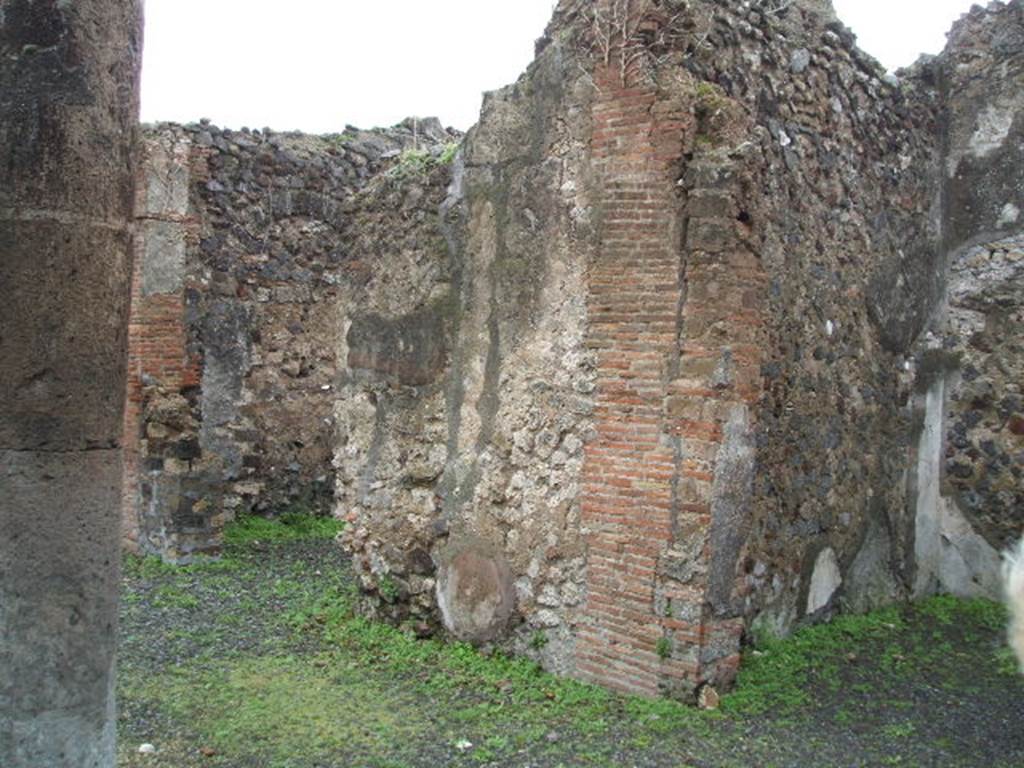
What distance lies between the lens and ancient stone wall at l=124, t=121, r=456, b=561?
9.18 meters

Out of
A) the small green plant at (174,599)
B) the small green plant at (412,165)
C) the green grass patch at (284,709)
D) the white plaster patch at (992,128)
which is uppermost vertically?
the white plaster patch at (992,128)

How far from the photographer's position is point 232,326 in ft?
32.8

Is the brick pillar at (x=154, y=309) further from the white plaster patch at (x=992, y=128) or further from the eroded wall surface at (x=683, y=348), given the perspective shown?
the white plaster patch at (x=992, y=128)

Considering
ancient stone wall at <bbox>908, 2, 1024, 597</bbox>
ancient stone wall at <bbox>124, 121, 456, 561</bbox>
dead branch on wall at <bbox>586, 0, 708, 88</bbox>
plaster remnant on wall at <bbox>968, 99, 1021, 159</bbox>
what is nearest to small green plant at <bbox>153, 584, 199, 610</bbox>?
ancient stone wall at <bbox>124, 121, 456, 561</bbox>

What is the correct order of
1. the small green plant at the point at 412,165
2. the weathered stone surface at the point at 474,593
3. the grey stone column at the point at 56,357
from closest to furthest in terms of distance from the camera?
the grey stone column at the point at 56,357 → the weathered stone surface at the point at 474,593 → the small green plant at the point at 412,165

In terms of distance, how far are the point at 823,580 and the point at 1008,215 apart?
3.39 m

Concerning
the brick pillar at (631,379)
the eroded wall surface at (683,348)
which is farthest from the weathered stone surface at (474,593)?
the brick pillar at (631,379)

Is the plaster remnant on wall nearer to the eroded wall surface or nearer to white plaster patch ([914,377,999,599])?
the eroded wall surface

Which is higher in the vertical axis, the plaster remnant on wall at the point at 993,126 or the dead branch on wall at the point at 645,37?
the plaster remnant on wall at the point at 993,126

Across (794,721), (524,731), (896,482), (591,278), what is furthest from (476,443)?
(896,482)

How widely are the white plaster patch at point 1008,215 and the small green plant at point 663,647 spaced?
4.79 metres

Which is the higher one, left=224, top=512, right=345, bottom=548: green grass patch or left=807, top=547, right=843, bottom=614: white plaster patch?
left=807, top=547, right=843, bottom=614: white plaster patch

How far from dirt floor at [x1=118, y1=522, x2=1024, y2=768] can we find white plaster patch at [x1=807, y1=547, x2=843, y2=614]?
178 mm

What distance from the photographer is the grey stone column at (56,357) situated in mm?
3035
